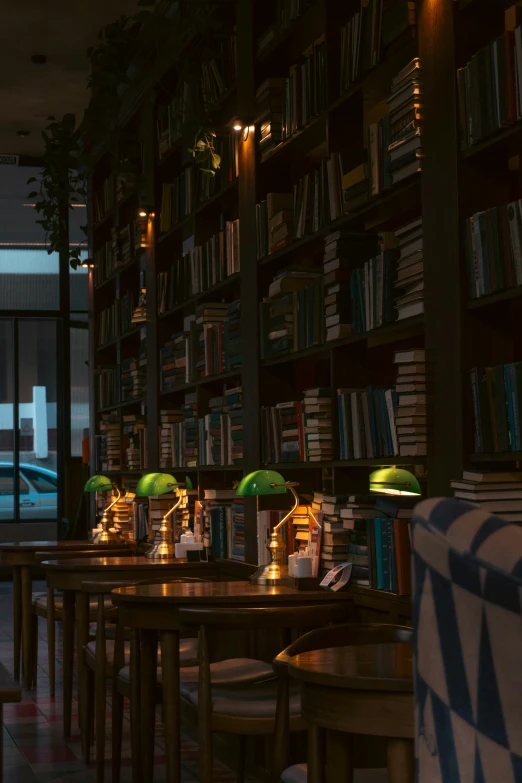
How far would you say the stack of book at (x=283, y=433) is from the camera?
5.27 meters

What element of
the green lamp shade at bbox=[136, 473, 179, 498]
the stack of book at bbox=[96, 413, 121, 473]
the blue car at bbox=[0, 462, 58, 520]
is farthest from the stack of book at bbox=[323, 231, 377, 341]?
the blue car at bbox=[0, 462, 58, 520]

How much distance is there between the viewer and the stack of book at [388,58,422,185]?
407cm

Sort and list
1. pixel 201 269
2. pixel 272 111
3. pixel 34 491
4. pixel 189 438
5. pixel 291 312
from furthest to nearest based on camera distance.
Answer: pixel 34 491
pixel 189 438
pixel 201 269
pixel 272 111
pixel 291 312

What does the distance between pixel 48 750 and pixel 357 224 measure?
2944 mm

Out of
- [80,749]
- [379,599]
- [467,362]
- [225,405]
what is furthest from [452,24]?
[80,749]

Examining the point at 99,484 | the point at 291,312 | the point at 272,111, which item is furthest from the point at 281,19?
the point at 99,484

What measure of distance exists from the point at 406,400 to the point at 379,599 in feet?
2.66

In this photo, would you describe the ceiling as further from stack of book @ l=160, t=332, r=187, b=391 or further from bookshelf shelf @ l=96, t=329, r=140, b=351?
stack of book @ l=160, t=332, r=187, b=391

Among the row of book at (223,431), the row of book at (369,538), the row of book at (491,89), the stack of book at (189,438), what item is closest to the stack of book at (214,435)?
the row of book at (223,431)

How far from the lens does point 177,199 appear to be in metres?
7.55

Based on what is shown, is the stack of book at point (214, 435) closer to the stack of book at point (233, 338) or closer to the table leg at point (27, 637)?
the stack of book at point (233, 338)

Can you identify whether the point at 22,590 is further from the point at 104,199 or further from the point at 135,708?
the point at 104,199

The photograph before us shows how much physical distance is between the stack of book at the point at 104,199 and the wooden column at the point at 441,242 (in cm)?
571

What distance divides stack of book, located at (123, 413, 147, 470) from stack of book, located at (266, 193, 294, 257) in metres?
3.15
